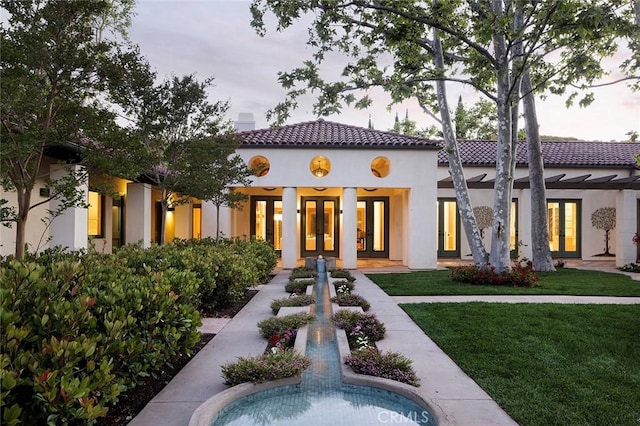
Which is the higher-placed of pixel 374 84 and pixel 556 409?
pixel 374 84

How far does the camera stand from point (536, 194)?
1500cm

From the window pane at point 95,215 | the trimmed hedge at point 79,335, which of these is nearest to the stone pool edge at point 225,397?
the trimmed hedge at point 79,335

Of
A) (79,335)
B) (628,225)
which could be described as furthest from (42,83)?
(628,225)

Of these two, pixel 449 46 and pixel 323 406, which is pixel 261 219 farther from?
pixel 323 406

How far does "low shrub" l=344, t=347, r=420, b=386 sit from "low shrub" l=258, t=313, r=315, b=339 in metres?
1.59

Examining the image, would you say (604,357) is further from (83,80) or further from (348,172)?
(348,172)

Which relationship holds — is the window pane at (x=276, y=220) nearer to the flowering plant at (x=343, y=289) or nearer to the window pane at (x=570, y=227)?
the flowering plant at (x=343, y=289)

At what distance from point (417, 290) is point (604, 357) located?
5158mm

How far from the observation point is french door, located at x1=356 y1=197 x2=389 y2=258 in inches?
759

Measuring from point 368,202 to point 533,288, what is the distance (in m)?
9.53

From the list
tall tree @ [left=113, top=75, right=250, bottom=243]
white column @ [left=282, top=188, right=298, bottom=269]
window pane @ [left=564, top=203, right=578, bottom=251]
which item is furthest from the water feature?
window pane @ [left=564, top=203, right=578, bottom=251]

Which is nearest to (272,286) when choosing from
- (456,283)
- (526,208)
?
(456,283)

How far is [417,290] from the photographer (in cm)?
1026

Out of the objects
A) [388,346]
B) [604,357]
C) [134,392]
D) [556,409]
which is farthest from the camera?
[388,346]
